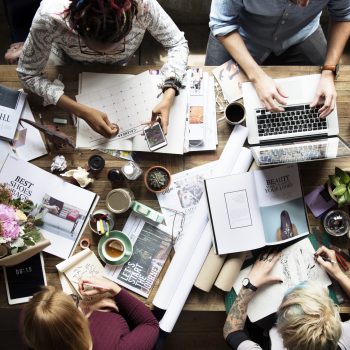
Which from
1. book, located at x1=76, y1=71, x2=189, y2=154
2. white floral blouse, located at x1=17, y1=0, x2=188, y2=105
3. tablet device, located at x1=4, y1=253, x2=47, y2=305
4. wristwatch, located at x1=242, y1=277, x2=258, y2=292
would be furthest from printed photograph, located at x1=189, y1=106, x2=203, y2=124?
tablet device, located at x1=4, y1=253, x2=47, y2=305

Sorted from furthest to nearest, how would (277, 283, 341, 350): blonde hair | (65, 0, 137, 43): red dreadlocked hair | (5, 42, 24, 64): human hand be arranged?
(5, 42, 24, 64): human hand, (277, 283, 341, 350): blonde hair, (65, 0, 137, 43): red dreadlocked hair

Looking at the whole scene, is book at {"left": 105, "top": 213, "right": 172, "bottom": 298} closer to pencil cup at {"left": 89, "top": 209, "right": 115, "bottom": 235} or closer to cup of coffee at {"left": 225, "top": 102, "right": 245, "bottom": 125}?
pencil cup at {"left": 89, "top": 209, "right": 115, "bottom": 235}

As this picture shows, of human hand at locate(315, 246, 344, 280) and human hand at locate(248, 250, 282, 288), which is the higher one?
human hand at locate(315, 246, 344, 280)

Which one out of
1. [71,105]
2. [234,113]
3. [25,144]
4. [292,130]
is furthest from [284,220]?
[25,144]

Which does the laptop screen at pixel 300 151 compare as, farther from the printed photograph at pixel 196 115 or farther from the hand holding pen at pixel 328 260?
the hand holding pen at pixel 328 260

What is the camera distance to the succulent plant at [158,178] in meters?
1.57

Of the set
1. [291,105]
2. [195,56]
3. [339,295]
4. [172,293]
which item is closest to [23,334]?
[172,293]

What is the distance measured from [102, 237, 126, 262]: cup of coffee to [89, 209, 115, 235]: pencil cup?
4 cm

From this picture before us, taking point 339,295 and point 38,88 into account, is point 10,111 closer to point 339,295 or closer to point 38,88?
point 38,88

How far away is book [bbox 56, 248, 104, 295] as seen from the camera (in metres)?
1.53

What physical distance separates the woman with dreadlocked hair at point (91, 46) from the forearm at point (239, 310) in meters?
0.65

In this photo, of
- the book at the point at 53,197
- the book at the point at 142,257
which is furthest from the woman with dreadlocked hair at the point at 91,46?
the book at the point at 142,257

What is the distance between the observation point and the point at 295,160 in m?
1.53

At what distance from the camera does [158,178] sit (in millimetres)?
1573
